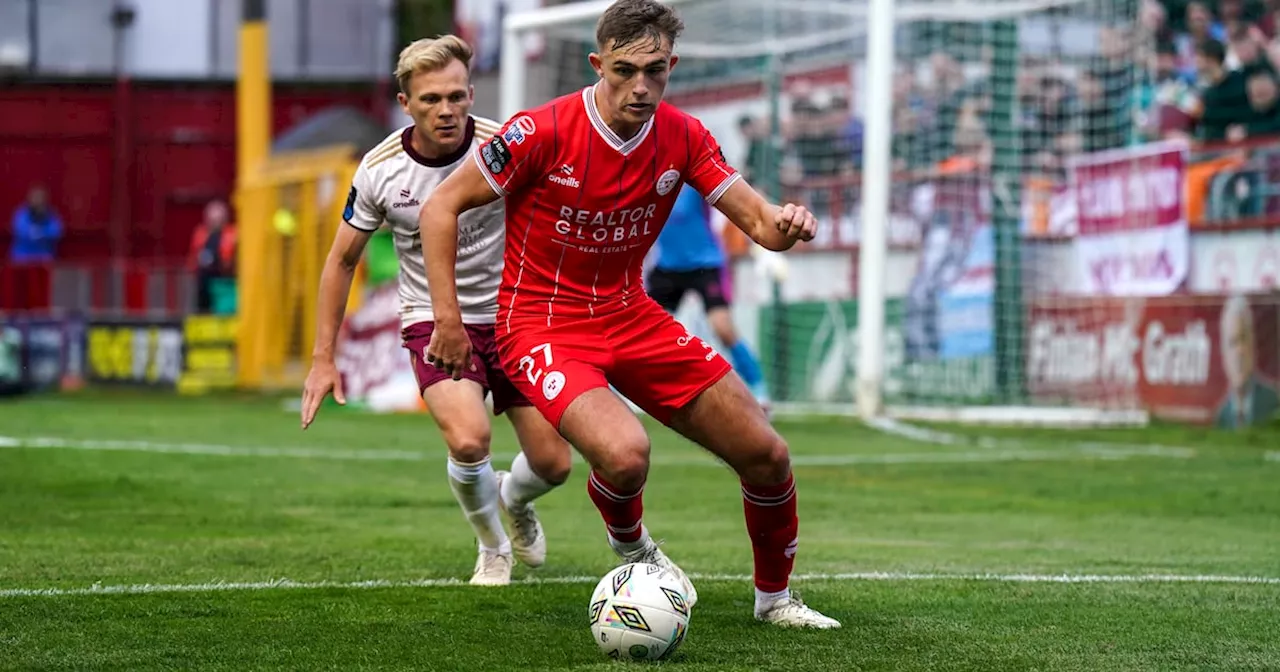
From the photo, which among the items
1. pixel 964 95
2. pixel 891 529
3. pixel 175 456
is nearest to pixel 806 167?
pixel 964 95

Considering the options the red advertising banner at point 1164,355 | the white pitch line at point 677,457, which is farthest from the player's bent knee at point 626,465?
the red advertising banner at point 1164,355

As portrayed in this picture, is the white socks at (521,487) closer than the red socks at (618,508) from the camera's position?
No

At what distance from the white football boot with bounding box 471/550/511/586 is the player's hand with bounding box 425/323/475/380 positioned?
1338mm

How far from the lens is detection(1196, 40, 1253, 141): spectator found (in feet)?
57.7

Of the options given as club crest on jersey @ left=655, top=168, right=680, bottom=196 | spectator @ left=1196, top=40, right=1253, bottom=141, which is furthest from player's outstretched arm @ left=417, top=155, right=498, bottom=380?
spectator @ left=1196, top=40, right=1253, bottom=141

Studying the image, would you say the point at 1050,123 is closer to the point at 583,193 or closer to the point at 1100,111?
the point at 1100,111

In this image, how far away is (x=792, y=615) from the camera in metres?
6.05

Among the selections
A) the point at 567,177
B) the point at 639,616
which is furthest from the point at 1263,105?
the point at 639,616

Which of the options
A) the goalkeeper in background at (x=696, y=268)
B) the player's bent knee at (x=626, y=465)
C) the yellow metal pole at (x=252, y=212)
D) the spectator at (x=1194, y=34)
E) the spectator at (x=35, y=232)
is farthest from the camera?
the spectator at (x=35, y=232)

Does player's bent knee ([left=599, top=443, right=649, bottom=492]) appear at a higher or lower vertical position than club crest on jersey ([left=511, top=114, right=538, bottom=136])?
lower

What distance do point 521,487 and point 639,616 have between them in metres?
2.17

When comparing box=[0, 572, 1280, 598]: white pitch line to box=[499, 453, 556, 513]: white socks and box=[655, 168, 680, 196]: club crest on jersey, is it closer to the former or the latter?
box=[499, 453, 556, 513]: white socks

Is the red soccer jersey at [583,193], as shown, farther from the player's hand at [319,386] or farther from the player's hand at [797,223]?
the player's hand at [319,386]

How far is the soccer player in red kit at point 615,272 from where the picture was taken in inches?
233
